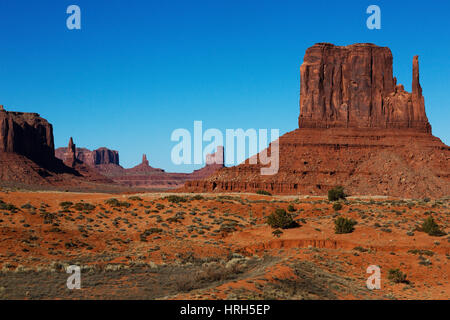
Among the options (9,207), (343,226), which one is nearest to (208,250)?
(343,226)

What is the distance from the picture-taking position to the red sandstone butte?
81625 mm

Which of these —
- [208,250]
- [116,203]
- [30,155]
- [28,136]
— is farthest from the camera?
[28,136]

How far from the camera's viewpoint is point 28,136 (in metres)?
161

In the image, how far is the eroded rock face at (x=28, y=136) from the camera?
15000 centimetres

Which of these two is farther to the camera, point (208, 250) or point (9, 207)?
point (9, 207)

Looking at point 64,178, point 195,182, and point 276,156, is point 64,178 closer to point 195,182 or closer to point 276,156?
point 195,182

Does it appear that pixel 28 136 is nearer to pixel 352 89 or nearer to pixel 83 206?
pixel 352 89

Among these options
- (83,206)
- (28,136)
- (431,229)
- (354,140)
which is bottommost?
(431,229)

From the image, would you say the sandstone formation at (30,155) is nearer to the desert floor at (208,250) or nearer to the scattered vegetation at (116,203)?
the scattered vegetation at (116,203)

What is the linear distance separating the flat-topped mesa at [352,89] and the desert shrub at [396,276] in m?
82.5

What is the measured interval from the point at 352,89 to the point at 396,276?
8976 centimetres
